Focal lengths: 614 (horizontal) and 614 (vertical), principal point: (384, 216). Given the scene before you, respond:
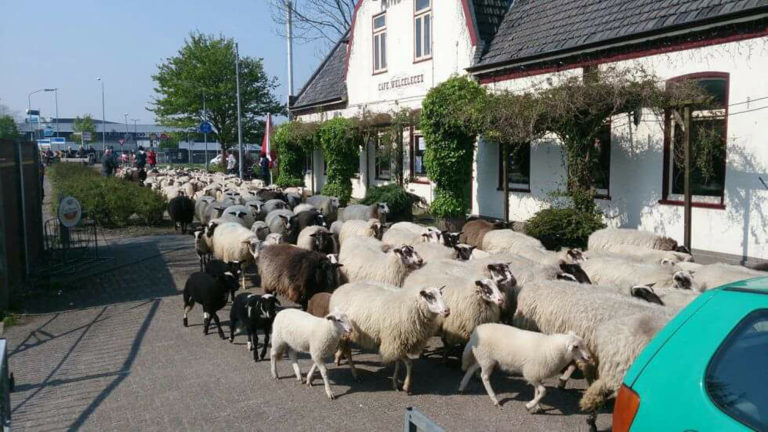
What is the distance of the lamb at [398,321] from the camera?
6770 mm

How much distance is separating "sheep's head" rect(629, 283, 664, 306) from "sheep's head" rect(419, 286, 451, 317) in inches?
87.1

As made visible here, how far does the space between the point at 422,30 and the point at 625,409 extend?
1952 cm

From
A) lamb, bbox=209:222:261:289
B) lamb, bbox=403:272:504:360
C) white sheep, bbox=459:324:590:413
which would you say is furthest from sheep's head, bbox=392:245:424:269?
lamb, bbox=209:222:261:289

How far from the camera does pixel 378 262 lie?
9.54 m

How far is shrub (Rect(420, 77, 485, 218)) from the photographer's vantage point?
1648 cm

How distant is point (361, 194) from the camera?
86.2ft

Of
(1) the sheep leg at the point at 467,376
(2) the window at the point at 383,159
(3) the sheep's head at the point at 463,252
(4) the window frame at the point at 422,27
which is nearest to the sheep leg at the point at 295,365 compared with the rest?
(1) the sheep leg at the point at 467,376

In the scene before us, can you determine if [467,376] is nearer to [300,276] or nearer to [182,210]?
[300,276]

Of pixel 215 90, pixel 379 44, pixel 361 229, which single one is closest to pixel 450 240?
pixel 361 229

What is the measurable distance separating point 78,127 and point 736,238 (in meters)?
112

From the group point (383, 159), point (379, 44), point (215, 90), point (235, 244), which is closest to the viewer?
point (235, 244)

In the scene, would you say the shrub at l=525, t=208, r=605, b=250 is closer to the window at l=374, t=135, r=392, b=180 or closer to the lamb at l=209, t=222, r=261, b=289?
the lamb at l=209, t=222, r=261, b=289

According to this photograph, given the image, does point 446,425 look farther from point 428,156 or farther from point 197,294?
point 428,156

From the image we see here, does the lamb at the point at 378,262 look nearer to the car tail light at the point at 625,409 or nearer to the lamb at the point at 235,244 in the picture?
the lamb at the point at 235,244
